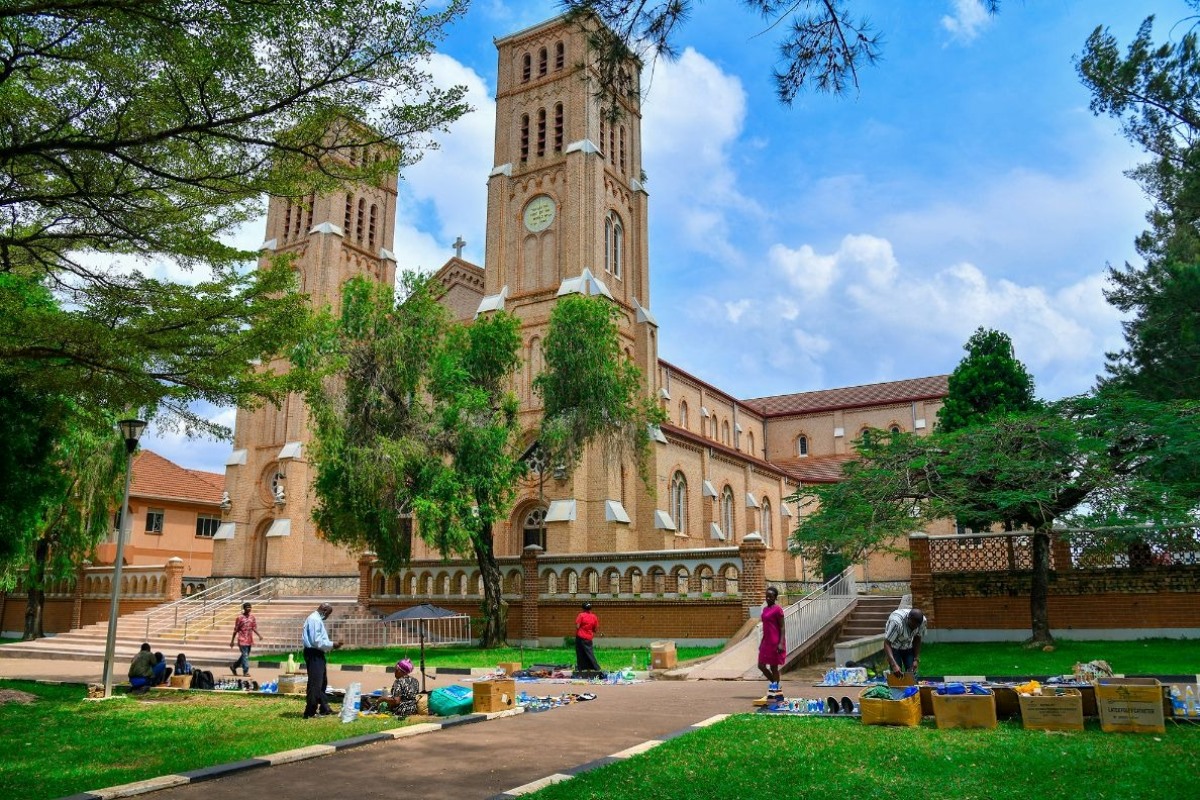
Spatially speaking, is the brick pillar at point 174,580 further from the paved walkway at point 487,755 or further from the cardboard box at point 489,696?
the cardboard box at point 489,696

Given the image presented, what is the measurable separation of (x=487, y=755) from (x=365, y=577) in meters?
19.6

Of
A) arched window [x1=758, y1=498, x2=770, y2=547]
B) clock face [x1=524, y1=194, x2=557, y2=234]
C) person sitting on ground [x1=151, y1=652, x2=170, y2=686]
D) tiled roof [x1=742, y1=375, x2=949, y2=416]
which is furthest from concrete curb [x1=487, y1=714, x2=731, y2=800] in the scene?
tiled roof [x1=742, y1=375, x2=949, y2=416]

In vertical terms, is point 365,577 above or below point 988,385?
below

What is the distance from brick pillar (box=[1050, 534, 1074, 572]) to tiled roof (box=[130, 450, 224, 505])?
35.4 m

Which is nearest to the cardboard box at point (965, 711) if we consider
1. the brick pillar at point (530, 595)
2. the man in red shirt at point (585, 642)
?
the man in red shirt at point (585, 642)

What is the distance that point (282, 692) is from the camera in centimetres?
1273

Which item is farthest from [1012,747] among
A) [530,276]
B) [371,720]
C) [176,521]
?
[176,521]

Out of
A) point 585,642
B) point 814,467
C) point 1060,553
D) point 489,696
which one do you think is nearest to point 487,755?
point 489,696

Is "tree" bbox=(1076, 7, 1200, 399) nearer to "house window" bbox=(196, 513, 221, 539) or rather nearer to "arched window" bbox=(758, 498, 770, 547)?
"arched window" bbox=(758, 498, 770, 547)

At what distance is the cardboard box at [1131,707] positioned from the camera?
25.5 feet

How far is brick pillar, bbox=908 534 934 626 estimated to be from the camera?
17750 millimetres

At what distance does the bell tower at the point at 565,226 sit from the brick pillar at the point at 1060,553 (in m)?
13.8

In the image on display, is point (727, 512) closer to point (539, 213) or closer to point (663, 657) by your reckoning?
point (539, 213)

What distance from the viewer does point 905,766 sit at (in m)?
6.62
